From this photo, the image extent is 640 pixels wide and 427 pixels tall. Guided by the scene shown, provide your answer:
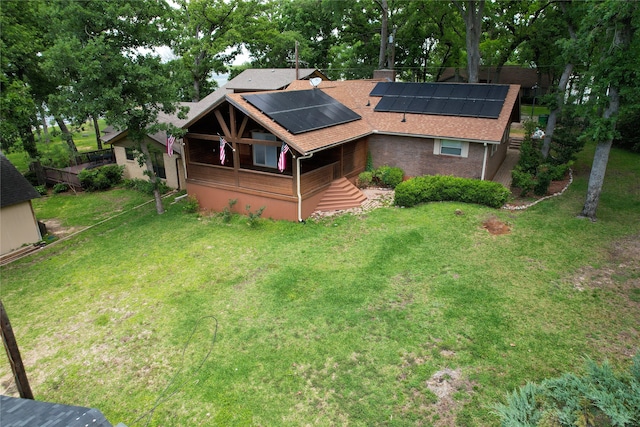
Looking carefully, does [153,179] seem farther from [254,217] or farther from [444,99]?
[444,99]

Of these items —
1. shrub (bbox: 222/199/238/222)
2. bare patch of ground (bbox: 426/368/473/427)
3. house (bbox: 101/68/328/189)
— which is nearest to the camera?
bare patch of ground (bbox: 426/368/473/427)

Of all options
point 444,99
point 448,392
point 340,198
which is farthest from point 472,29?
point 448,392

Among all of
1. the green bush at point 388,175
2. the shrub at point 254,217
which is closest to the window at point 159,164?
the shrub at point 254,217

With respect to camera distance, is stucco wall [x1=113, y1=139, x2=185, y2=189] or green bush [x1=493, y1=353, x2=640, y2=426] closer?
green bush [x1=493, y1=353, x2=640, y2=426]

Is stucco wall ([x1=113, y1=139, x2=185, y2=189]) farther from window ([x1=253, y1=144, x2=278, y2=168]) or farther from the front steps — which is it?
the front steps

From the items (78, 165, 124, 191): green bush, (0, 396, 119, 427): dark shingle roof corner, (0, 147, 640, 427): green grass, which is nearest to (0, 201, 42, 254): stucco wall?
(0, 147, 640, 427): green grass

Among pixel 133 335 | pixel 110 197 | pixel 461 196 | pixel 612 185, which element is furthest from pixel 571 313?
pixel 110 197

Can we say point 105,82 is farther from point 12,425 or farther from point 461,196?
point 461,196
